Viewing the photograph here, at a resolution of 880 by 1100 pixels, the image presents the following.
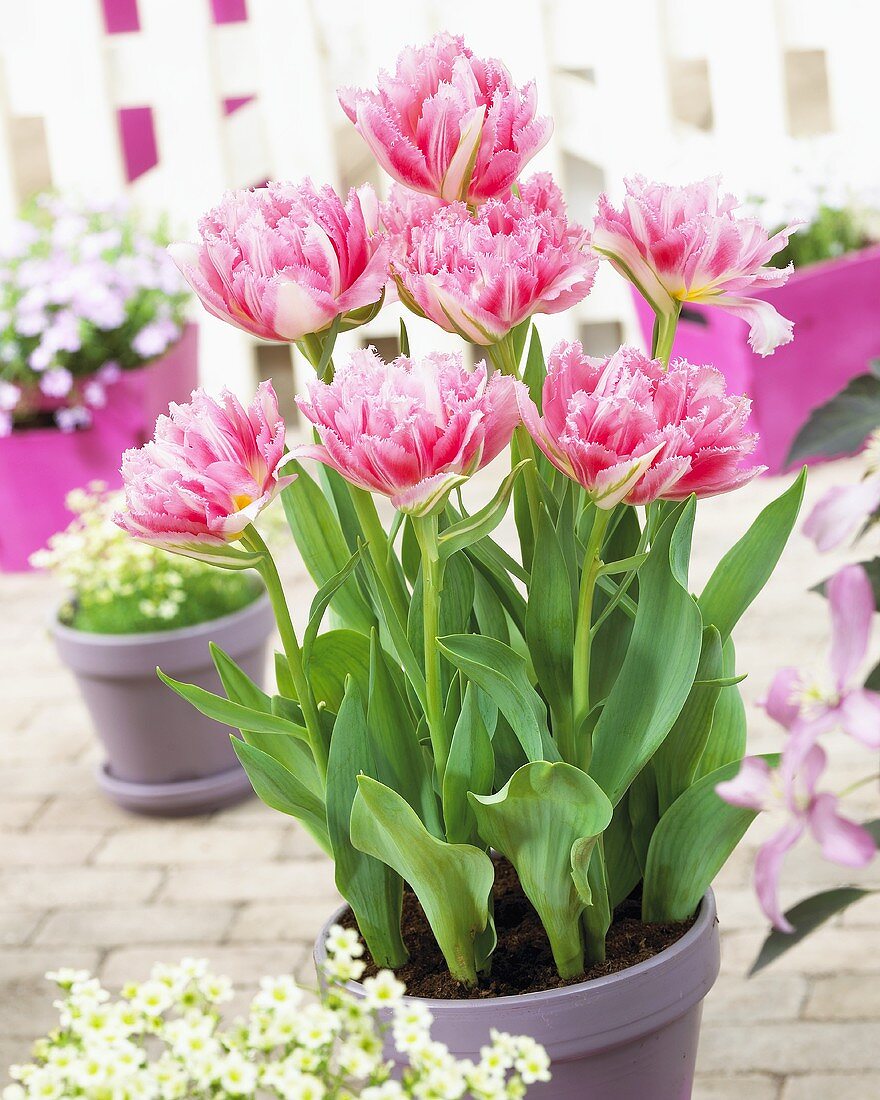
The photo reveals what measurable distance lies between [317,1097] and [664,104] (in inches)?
153

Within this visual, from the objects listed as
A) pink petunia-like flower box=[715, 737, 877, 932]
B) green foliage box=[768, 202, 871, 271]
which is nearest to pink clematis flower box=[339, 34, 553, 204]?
pink petunia-like flower box=[715, 737, 877, 932]

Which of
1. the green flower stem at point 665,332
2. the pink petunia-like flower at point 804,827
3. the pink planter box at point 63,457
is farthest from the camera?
the pink planter box at point 63,457

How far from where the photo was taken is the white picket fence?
167 inches

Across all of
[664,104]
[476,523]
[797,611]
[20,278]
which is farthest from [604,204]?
[664,104]

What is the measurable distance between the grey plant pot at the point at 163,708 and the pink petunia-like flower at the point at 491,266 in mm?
1498

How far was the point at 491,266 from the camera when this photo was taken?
2.93 feet

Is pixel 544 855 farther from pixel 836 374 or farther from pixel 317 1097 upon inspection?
pixel 836 374

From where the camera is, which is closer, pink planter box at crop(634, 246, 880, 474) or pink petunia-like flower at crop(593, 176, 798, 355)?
pink petunia-like flower at crop(593, 176, 798, 355)

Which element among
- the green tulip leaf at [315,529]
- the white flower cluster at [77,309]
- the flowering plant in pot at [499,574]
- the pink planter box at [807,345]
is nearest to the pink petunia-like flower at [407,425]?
the flowering plant in pot at [499,574]

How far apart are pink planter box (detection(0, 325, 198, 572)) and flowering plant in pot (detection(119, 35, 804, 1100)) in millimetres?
2550

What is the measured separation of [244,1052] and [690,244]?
20.8 inches

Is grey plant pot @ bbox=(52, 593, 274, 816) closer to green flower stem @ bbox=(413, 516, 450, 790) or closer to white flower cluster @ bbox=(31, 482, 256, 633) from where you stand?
white flower cluster @ bbox=(31, 482, 256, 633)

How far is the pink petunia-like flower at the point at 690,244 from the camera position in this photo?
3.04ft

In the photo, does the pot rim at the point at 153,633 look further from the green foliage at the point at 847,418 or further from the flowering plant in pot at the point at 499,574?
the green foliage at the point at 847,418
